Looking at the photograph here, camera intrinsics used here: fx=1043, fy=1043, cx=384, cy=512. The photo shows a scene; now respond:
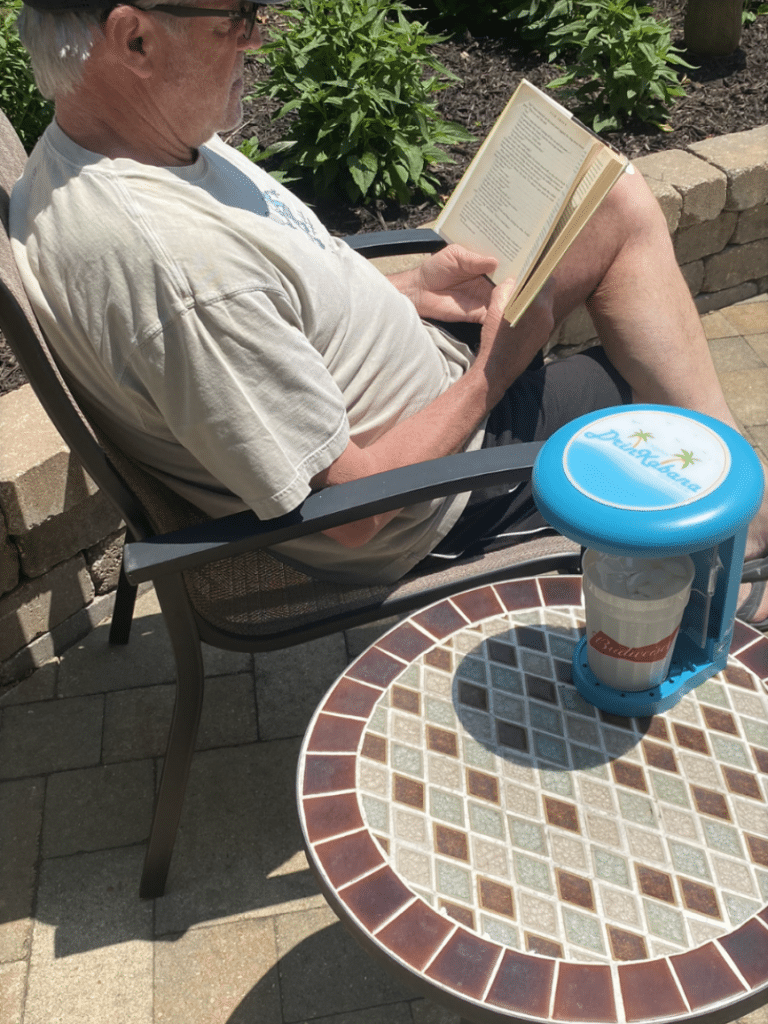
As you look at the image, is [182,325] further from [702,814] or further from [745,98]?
[745,98]

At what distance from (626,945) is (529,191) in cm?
127

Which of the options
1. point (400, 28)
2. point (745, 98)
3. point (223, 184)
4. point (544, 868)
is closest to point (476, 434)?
point (223, 184)

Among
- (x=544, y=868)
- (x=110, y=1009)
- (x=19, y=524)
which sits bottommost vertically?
(x=110, y=1009)

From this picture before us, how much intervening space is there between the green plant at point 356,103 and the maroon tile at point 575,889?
2538 mm

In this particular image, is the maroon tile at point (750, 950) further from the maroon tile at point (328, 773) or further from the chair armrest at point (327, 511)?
the chair armrest at point (327, 511)

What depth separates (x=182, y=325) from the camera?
153 cm

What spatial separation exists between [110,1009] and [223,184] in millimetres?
1506

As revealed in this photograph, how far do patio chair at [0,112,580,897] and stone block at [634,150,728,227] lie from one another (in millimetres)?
1990

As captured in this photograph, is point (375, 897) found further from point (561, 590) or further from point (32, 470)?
point (32, 470)

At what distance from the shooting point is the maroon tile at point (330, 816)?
4.41 feet

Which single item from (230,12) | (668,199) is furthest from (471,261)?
(668,199)

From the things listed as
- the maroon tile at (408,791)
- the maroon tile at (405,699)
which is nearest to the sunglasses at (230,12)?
the maroon tile at (405,699)

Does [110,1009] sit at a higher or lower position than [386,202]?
lower

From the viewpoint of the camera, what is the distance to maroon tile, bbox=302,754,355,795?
4.60 feet
